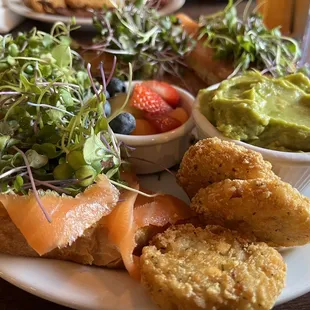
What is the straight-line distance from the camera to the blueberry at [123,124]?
1860 mm

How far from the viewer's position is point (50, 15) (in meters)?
3.60

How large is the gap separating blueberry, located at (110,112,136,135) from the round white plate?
0.61 meters

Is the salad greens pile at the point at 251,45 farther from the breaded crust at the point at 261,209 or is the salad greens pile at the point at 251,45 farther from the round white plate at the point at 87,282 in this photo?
the round white plate at the point at 87,282

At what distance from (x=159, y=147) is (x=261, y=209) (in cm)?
65

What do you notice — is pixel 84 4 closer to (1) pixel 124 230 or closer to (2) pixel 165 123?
(2) pixel 165 123

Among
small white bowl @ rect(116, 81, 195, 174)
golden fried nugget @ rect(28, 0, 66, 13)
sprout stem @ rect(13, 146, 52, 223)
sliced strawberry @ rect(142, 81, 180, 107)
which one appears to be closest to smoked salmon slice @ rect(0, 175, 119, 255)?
sprout stem @ rect(13, 146, 52, 223)

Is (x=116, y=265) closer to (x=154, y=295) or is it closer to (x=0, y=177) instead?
(x=154, y=295)

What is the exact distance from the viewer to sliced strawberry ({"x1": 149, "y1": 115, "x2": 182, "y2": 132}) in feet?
6.40

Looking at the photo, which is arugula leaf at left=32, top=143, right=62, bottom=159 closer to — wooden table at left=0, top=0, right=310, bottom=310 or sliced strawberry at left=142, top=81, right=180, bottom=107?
wooden table at left=0, top=0, right=310, bottom=310

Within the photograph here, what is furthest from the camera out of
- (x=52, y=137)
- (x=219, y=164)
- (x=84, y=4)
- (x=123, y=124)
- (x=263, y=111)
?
(x=84, y=4)

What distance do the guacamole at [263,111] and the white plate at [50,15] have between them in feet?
6.14

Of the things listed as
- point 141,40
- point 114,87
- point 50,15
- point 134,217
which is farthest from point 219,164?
point 50,15

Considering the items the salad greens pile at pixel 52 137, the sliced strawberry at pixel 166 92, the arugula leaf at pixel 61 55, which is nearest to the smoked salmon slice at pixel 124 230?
the salad greens pile at pixel 52 137

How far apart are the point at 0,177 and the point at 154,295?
0.60m
